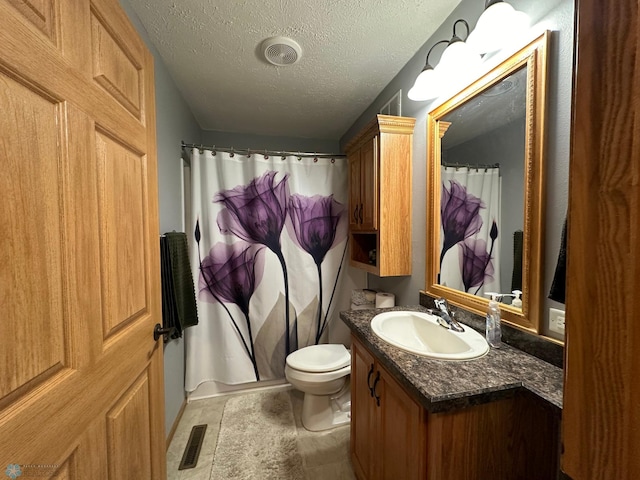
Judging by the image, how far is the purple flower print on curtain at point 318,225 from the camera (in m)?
2.12

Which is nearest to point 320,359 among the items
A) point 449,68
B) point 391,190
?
point 391,190

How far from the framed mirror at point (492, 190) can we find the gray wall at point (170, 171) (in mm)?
1614

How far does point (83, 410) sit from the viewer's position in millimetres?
643

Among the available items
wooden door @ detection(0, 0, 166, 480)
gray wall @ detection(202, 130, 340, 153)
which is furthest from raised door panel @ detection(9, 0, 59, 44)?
gray wall @ detection(202, 130, 340, 153)

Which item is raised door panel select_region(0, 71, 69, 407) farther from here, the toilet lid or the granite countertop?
the toilet lid

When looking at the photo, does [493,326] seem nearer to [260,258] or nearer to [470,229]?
[470,229]

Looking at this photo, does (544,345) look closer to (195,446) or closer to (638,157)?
(638,157)

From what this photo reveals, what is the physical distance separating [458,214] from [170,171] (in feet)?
5.98

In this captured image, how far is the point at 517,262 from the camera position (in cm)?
97

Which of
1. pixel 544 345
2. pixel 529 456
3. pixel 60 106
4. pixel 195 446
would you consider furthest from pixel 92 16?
pixel 195 446

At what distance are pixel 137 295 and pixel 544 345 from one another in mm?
1454

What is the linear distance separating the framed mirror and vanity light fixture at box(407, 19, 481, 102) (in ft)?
0.28

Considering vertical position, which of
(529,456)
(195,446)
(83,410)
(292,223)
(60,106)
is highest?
(60,106)

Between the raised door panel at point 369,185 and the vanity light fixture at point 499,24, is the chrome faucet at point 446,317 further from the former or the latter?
the vanity light fixture at point 499,24
